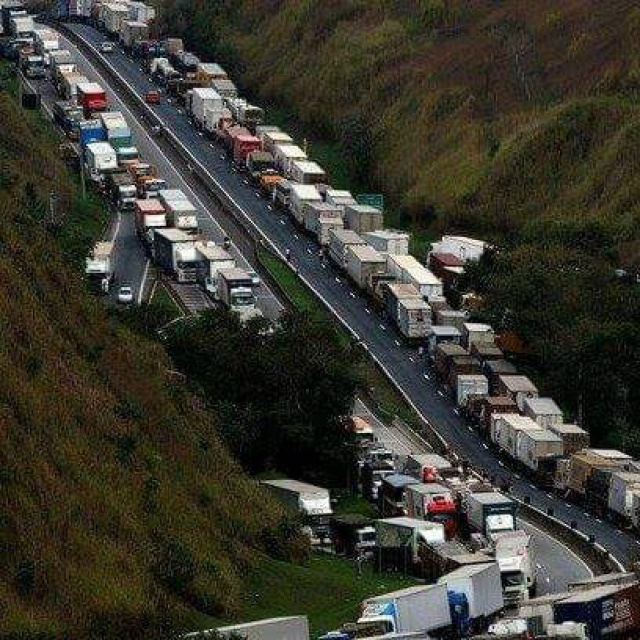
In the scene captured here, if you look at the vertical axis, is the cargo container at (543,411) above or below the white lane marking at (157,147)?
above

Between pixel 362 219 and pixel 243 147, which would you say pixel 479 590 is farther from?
pixel 243 147

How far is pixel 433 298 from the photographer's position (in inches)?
→ 3935

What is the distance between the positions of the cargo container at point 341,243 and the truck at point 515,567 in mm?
43121

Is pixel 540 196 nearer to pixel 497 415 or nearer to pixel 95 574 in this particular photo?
pixel 497 415

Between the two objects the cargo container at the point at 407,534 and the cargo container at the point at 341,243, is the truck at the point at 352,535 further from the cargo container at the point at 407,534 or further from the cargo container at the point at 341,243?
the cargo container at the point at 341,243

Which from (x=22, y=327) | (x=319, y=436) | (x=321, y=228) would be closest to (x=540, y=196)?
(x=321, y=228)

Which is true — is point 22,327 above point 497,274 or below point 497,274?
above

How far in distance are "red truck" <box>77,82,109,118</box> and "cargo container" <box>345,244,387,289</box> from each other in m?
30.2

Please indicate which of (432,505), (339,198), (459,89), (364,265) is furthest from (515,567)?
(459,89)

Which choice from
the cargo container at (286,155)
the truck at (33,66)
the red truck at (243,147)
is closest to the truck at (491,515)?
the cargo container at (286,155)

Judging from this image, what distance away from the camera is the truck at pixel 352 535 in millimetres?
67250

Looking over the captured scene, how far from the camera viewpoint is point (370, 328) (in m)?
98.8

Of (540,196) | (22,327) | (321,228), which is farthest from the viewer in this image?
(540,196)

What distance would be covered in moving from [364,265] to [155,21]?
6821 cm
